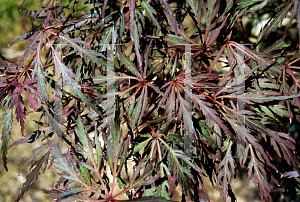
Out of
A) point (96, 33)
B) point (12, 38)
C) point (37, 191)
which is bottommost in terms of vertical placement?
point (37, 191)

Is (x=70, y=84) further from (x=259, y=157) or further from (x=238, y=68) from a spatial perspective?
(x=259, y=157)

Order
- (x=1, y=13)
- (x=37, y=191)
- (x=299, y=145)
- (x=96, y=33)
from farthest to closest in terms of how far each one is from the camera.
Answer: (x=1, y=13) < (x=37, y=191) < (x=299, y=145) < (x=96, y=33)

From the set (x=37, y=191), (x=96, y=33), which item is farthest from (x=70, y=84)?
(x=37, y=191)

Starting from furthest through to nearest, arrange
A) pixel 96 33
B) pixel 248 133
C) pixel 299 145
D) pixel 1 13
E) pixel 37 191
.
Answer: pixel 1 13
pixel 37 191
pixel 299 145
pixel 96 33
pixel 248 133

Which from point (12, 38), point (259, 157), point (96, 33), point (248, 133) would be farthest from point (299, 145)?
point (12, 38)

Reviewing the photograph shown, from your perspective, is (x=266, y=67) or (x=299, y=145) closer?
(x=266, y=67)

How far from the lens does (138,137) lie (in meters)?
0.81

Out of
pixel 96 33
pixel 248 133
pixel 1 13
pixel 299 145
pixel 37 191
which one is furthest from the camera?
pixel 1 13

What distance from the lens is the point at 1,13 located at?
1.42m

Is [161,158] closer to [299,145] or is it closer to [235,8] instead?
[235,8]

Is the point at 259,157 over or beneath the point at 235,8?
beneath

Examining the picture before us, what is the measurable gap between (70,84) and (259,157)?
2.10 feet

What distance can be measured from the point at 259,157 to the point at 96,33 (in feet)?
2.33

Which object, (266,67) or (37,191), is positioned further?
(37,191)
